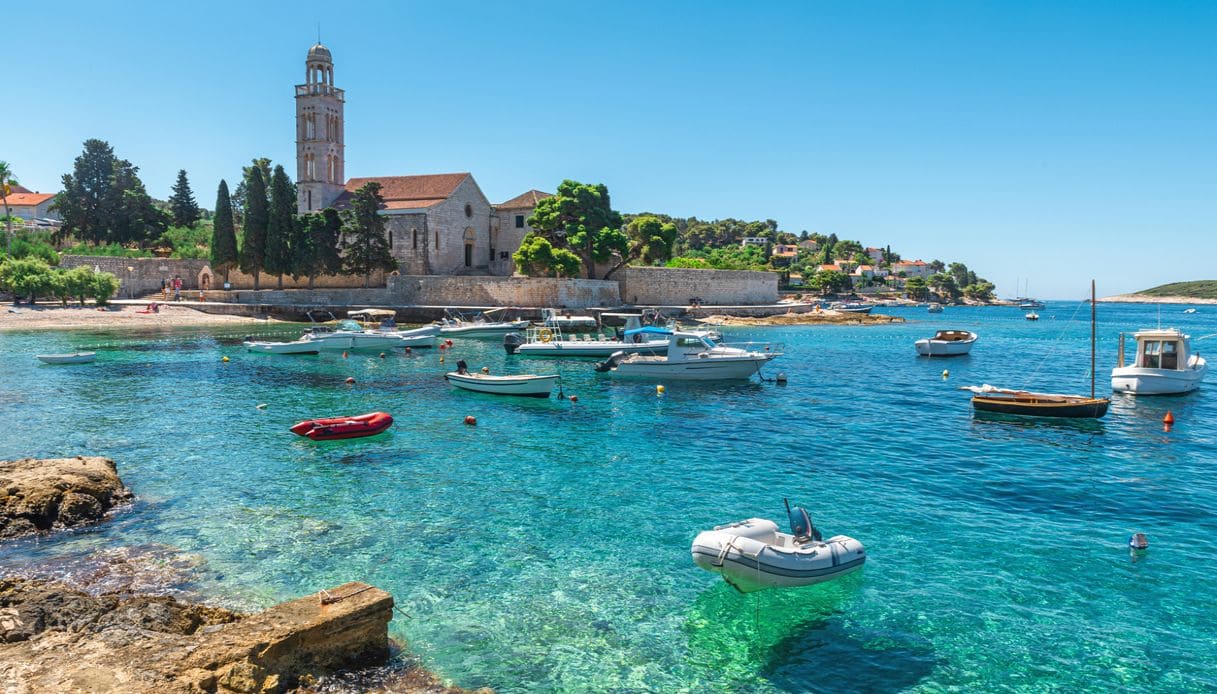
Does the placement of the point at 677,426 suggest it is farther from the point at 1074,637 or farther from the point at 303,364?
the point at 303,364

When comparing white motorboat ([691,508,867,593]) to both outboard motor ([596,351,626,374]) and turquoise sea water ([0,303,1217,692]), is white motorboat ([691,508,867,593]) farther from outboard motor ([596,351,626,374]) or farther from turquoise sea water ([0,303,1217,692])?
outboard motor ([596,351,626,374])

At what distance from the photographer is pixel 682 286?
6975 cm

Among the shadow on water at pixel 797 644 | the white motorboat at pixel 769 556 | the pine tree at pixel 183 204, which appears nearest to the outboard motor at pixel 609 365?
the shadow on water at pixel 797 644

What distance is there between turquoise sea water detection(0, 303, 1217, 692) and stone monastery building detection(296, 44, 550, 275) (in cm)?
3876

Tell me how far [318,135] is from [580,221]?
25.3 m

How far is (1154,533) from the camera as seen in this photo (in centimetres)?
1225

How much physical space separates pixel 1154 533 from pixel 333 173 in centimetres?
6896

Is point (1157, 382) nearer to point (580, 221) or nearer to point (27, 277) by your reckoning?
point (580, 221)

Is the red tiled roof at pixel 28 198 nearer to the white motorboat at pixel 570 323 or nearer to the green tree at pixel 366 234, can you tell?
the green tree at pixel 366 234

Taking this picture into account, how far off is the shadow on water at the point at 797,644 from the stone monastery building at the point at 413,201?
191 feet

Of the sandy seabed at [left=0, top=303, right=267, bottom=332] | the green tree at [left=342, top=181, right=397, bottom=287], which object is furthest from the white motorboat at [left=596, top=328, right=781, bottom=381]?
the sandy seabed at [left=0, top=303, right=267, bottom=332]

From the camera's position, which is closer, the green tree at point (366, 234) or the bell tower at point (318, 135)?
the green tree at point (366, 234)

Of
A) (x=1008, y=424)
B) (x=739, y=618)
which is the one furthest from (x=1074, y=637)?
(x=1008, y=424)

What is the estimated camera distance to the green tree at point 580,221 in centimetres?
6369
